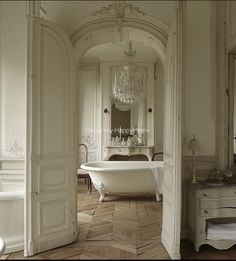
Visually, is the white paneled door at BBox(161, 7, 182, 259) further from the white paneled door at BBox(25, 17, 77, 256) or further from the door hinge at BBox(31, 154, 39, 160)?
the door hinge at BBox(31, 154, 39, 160)

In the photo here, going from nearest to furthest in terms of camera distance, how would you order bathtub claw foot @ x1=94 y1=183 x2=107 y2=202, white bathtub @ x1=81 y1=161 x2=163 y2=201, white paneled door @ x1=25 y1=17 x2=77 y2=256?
1. white paneled door @ x1=25 y1=17 x2=77 y2=256
2. white bathtub @ x1=81 y1=161 x2=163 y2=201
3. bathtub claw foot @ x1=94 y1=183 x2=107 y2=202

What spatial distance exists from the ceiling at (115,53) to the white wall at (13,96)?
2114 mm

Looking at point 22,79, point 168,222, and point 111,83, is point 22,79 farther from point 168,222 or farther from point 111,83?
point 111,83

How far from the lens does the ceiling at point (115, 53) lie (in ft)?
14.9

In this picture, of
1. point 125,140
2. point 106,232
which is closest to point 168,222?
point 106,232

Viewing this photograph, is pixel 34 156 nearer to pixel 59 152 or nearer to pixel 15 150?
pixel 59 152

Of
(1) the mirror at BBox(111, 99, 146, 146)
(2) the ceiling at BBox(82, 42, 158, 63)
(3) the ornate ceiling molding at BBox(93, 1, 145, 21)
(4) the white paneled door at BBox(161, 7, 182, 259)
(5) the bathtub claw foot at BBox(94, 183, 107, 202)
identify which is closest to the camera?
(4) the white paneled door at BBox(161, 7, 182, 259)

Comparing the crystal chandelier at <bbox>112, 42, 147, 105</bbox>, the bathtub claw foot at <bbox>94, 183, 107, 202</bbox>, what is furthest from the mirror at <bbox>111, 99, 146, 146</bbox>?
the bathtub claw foot at <bbox>94, 183, 107, 202</bbox>

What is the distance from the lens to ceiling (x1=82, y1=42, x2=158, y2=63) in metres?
4.54

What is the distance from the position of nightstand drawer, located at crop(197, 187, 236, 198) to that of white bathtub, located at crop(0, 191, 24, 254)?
1416 mm

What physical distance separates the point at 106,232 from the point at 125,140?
105 inches

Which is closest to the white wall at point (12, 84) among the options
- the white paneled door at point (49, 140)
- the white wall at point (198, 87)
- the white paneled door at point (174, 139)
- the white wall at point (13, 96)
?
the white wall at point (13, 96)

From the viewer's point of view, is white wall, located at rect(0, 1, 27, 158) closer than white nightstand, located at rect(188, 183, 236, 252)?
No

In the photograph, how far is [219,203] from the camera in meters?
2.26
